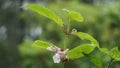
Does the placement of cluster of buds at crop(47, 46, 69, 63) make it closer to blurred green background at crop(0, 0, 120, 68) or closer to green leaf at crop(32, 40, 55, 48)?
green leaf at crop(32, 40, 55, 48)

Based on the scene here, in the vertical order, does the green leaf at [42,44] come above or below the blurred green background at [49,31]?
above

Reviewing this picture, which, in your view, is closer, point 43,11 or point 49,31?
point 43,11

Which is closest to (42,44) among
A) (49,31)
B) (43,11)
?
(43,11)

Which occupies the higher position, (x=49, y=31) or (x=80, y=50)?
(x=80, y=50)

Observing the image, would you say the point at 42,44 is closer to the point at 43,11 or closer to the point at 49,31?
the point at 43,11

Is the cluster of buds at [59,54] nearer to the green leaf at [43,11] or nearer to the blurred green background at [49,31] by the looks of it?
the green leaf at [43,11]

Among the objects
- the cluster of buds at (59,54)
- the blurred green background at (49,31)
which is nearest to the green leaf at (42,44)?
the cluster of buds at (59,54)

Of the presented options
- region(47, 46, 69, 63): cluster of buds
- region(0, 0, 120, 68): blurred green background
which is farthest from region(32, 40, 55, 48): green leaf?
region(0, 0, 120, 68): blurred green background

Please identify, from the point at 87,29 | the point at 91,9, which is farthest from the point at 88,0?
the point at 87,29
